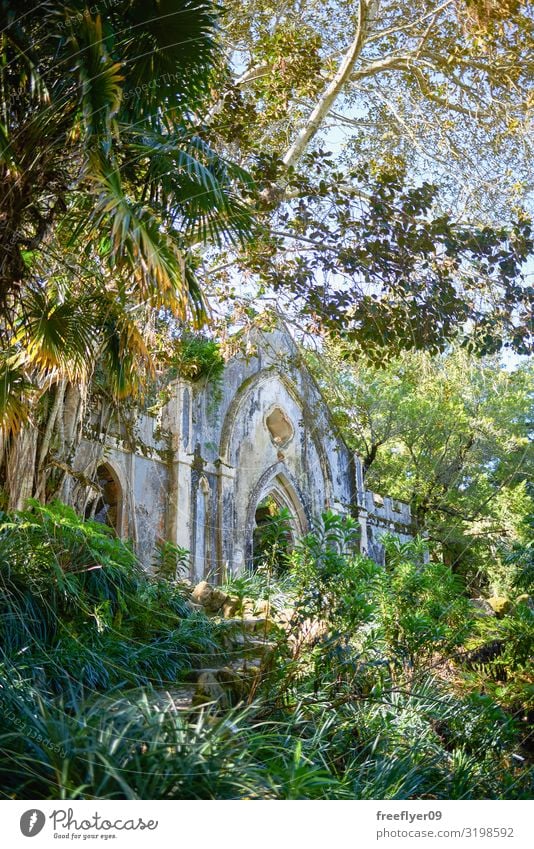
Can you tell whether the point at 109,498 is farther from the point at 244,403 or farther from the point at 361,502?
the point at 361,502

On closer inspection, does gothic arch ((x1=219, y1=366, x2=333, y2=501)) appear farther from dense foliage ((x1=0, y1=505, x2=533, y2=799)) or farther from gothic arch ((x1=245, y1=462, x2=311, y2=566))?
dense foliage ((x1=0, y1=505, x2=533, y2=799))

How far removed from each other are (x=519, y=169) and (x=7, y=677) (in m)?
4.60

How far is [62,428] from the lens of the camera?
6977 millimetres

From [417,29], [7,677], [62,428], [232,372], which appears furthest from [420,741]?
[232,372]

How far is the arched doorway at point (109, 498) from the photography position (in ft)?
29.0

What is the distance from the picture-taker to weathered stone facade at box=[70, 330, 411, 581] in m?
9.38

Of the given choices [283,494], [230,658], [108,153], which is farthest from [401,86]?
[283,494]

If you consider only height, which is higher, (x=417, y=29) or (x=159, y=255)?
(x=417, y=29)

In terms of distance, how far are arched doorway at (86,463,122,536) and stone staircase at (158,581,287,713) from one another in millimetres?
2398

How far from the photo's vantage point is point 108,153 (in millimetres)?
3871

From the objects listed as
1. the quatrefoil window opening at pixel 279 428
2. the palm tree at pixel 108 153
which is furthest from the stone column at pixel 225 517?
the palm tree at pixel 108 153

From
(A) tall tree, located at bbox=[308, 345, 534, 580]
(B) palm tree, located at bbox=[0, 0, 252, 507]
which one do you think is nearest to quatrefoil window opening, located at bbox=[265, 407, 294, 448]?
(A) tall tree, located at bbox=[308, 345, 534, 580]
